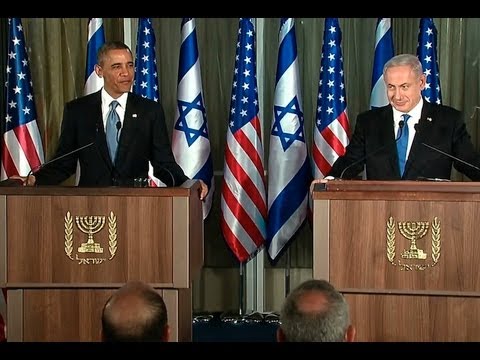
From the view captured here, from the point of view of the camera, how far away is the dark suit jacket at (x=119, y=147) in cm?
502

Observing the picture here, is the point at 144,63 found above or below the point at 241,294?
above

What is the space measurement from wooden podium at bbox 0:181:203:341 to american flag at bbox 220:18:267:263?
2.46 metres

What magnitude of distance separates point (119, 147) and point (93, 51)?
6.10 ft

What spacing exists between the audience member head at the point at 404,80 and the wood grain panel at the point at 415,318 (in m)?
1.16

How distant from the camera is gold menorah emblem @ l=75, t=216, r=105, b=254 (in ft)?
13.8

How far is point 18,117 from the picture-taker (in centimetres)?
671

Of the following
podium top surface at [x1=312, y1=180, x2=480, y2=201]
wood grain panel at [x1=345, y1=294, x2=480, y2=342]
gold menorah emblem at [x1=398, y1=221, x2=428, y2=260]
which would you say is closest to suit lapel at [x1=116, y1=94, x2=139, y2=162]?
podium top surface at [x1=312, y1=180, x2=480, y2=201]

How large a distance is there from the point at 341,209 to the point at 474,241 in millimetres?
563

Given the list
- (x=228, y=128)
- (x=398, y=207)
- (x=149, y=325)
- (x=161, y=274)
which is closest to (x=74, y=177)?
(x=228, y=128)

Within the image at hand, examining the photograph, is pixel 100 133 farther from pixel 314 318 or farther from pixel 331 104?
pixel 314 318

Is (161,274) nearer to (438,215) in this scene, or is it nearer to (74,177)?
(438,215)

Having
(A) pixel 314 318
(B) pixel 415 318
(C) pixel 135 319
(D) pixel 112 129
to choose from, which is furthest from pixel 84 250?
(A) pixel 314 318

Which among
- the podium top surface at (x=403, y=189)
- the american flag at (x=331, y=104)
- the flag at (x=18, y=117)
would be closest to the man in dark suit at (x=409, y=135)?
the podium top surface at (x=403, y=189)

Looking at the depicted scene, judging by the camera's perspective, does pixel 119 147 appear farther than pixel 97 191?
Yes
